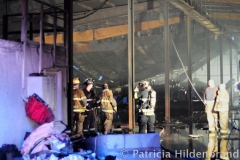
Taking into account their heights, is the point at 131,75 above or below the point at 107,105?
above

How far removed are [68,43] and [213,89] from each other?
612 centimetres

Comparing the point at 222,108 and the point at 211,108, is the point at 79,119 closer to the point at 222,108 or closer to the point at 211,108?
the point at 211,108

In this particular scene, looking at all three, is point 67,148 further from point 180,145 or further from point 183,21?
point 183,21

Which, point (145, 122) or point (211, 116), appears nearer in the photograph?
point (145, 122)

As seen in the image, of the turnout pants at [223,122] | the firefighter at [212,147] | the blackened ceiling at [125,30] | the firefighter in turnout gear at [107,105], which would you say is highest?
the blackened ceiling at [125,30]

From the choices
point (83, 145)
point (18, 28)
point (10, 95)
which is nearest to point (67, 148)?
point (83, 145)

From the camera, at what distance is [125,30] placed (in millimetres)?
20047

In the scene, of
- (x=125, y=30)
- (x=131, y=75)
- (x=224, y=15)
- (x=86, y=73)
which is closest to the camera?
(x=131, y=75)

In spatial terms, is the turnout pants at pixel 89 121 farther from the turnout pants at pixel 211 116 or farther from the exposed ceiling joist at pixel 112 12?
the exposed ceiling joist at pixel 112 12

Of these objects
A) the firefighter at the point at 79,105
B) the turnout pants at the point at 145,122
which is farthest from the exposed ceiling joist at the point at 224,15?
the firefighter at the point at 79,105

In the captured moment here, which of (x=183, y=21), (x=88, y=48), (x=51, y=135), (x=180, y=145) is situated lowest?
(x=180, y=145)

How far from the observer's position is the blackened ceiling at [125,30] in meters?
15.7

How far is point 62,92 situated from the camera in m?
9.17

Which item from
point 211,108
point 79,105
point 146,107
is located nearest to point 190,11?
point 211,108
